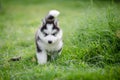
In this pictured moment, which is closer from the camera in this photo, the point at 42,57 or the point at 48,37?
the point at 48,37

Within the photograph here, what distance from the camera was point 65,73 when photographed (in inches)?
214

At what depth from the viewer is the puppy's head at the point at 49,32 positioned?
6.08 m

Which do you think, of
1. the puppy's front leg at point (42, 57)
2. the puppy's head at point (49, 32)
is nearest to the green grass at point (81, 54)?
the puppy's front leg at point (42, 57)

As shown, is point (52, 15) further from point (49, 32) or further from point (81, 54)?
point (81, 54)

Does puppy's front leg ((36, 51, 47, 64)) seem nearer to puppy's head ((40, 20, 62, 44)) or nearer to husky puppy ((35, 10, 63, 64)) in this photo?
husky puppy ((35, 10, 63, 64))

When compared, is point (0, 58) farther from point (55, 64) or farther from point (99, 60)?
point (99, 60)

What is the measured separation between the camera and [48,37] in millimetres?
6066

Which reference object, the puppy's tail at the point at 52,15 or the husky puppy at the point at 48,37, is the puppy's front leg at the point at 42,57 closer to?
the husky puppy at the point at 48,37

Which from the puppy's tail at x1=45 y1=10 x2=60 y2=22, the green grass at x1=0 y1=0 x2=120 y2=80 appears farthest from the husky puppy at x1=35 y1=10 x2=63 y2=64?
the green grass at x1=0 y1=0 x2=120 y2=80

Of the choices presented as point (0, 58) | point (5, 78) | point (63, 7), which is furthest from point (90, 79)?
point (63, 7)

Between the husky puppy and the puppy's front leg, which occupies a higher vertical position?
the husky puppy

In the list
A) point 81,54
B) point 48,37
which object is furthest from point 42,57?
point 81,54

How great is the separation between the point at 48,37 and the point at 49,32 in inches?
4.4

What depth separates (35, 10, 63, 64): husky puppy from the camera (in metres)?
6.11
